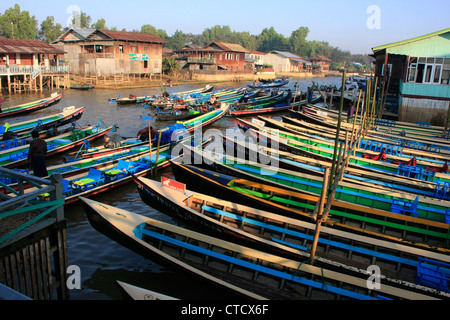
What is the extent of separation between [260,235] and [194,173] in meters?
3.39

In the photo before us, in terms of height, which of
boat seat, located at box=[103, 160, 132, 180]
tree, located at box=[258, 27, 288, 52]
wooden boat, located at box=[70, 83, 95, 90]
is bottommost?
boat seat, located at box=[103, 160, 132, 180]

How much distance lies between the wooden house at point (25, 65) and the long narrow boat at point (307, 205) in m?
36.3

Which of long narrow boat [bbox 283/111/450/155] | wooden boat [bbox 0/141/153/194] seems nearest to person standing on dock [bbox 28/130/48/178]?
wooden boat [bbox 0/141/153/194]

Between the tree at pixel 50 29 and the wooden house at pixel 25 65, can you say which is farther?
the tree at pixel 50 29

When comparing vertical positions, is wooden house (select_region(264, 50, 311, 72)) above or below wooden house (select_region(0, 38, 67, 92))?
above

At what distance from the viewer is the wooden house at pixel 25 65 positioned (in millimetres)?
39312

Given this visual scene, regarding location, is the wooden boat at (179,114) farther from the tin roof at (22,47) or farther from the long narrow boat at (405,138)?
the tin roof at (22,47)

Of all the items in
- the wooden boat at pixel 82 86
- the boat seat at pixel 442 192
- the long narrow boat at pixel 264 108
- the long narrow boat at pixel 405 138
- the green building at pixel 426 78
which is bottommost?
the boat seat at pixel 442 192

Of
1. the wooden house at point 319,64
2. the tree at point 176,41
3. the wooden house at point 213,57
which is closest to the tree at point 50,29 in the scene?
the tree at point 176,41

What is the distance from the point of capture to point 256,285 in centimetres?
754

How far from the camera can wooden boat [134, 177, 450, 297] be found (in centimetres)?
796

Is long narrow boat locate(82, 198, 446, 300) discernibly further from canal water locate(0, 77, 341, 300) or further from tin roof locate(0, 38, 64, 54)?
tin roof locate(0, 38, 64, 54)

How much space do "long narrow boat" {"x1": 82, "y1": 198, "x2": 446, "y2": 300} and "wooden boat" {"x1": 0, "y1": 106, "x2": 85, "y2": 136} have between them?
14.0 m

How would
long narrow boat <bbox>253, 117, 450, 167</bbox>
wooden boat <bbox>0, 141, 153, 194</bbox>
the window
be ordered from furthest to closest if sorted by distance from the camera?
the window, long narrow boat <bbox>253, 117, 450, 167</bbox>, wooden boat <bbox>0, 141, 153, 194</bbox>
